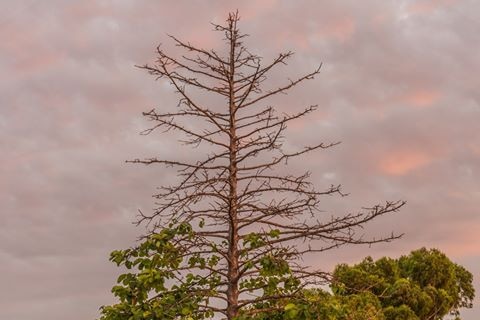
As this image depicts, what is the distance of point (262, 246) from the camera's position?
566 inches

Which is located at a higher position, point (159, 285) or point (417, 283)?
point (417, 283)

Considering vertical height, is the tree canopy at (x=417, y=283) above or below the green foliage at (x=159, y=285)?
above

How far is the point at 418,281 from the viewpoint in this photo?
139ft

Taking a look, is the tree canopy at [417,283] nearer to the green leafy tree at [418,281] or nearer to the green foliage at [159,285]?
the green leafy tree at [418,281]

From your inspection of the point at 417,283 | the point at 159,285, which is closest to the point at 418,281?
the point at 417,283

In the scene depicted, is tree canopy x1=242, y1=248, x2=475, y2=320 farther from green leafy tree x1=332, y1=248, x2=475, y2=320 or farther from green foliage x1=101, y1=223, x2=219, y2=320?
green foliage x1=101, y1=223, x2=219, y2=320

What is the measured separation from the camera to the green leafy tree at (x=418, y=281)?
124ft

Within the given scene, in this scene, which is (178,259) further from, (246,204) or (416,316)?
(416,316)

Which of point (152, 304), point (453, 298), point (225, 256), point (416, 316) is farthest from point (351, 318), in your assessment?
point (453, 298)

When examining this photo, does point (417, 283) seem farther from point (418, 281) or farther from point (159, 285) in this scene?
point (159, 285)

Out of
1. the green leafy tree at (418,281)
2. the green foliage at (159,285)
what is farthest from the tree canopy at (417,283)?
the green foliage at (159,285)

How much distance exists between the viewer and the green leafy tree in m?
37.9

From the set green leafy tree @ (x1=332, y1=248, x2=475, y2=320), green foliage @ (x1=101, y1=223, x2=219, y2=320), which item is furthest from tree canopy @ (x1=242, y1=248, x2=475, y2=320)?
green foliage @ (x1=101, y1=223, x2=219, y2=320)

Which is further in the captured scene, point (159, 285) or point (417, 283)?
point (417, 283)
